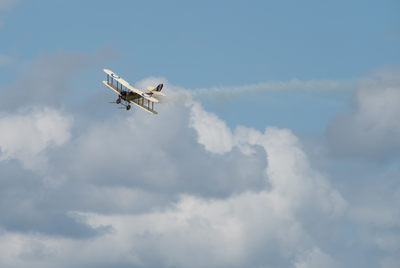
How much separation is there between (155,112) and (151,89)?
4.80 metres

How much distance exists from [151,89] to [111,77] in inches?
358

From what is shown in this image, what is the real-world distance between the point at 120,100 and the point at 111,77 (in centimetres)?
863

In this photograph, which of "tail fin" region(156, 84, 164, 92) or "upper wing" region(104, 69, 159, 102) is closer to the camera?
"upper wing" region(104, 69, 159, 102)

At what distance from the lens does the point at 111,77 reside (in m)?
179

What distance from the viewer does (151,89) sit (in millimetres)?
174625

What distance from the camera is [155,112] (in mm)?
172500

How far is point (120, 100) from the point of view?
17188 centimetres

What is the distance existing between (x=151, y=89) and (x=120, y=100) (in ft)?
21.0

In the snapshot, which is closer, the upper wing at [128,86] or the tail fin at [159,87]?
the upper wing at [128,86]
